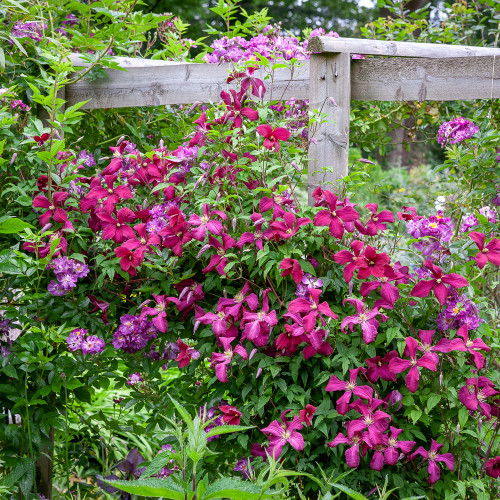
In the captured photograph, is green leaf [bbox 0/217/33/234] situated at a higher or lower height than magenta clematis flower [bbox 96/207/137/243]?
higher

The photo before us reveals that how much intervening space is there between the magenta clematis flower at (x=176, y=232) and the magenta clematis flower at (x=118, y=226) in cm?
14

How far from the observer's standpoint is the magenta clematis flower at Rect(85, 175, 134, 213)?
1977 millimetres

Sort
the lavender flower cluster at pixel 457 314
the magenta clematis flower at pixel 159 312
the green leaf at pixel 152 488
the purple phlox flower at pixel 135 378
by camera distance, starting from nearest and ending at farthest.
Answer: the green leaf at pixel 152 488, the lavender flower cluster at pixel 457 314, the magenta clematis flower at pixel 159 312, the purple phlox flower at pixel 135 378

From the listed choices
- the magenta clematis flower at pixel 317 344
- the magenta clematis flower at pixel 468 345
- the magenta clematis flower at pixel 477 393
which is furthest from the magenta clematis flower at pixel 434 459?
the magenta clematis flower at pixel 317 344

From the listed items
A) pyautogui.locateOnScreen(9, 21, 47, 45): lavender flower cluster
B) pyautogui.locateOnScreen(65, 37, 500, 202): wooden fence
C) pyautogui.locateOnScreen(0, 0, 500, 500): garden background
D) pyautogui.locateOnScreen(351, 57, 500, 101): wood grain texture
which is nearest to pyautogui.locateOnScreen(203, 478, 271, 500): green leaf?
pyautogui.locateOnScreen(0, 0, 500, 500): garden background

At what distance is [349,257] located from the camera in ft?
5.80

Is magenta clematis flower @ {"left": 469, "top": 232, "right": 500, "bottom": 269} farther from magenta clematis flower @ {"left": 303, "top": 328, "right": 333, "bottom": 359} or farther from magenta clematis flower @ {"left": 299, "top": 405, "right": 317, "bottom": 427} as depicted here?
magenta clematis flower @ {"left": 299, "top": 405, "right": 317, "bottom": 427}

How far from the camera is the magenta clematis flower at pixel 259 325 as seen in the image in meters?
1.76

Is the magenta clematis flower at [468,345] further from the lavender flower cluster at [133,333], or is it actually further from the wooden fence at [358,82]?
the lavender flower cluster at [133,333]

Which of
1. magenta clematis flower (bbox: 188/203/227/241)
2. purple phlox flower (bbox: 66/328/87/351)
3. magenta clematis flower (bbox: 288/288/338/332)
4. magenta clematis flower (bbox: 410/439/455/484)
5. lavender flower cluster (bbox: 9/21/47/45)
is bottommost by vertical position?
magenta clematis flower (bbox: 410/439/455/484)

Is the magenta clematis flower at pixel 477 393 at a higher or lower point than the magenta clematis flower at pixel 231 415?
higher

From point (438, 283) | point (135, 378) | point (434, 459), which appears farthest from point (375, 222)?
A: point (135, 378)

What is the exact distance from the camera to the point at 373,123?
322cm

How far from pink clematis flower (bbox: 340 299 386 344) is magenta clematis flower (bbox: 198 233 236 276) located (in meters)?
0.41
